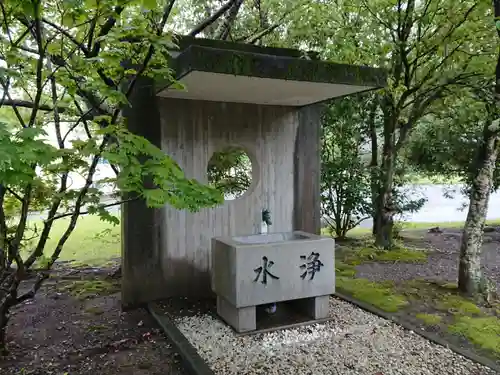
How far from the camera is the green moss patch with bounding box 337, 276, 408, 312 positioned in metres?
5.00

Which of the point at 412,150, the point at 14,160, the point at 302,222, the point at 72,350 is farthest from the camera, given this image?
the point at 412,150

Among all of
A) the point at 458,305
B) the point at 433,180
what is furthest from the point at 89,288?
the point at 433,180

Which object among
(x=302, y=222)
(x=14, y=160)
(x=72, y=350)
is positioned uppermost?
(x=14, y=160)

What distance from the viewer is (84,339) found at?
4.08 m

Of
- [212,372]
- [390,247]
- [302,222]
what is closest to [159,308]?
[212,372]

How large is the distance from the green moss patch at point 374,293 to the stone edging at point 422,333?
17 centimetres

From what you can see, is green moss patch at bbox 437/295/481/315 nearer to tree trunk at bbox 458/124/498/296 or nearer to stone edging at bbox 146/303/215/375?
tree trunk at bbox 458/124/498/296

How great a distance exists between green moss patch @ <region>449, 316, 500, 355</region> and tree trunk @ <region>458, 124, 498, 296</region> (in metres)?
0.81

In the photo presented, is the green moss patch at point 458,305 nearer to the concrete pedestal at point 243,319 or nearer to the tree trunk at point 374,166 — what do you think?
the concrete pedestal at point 243,319

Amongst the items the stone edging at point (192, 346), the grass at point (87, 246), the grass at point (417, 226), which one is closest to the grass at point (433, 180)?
the grass at point (417, 226)

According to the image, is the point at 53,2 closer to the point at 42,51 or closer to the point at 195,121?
the point at 42,51

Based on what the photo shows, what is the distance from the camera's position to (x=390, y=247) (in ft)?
27.3

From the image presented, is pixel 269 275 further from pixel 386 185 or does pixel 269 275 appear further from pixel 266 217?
pixel 386 185

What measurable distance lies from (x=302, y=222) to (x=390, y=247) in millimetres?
3377
